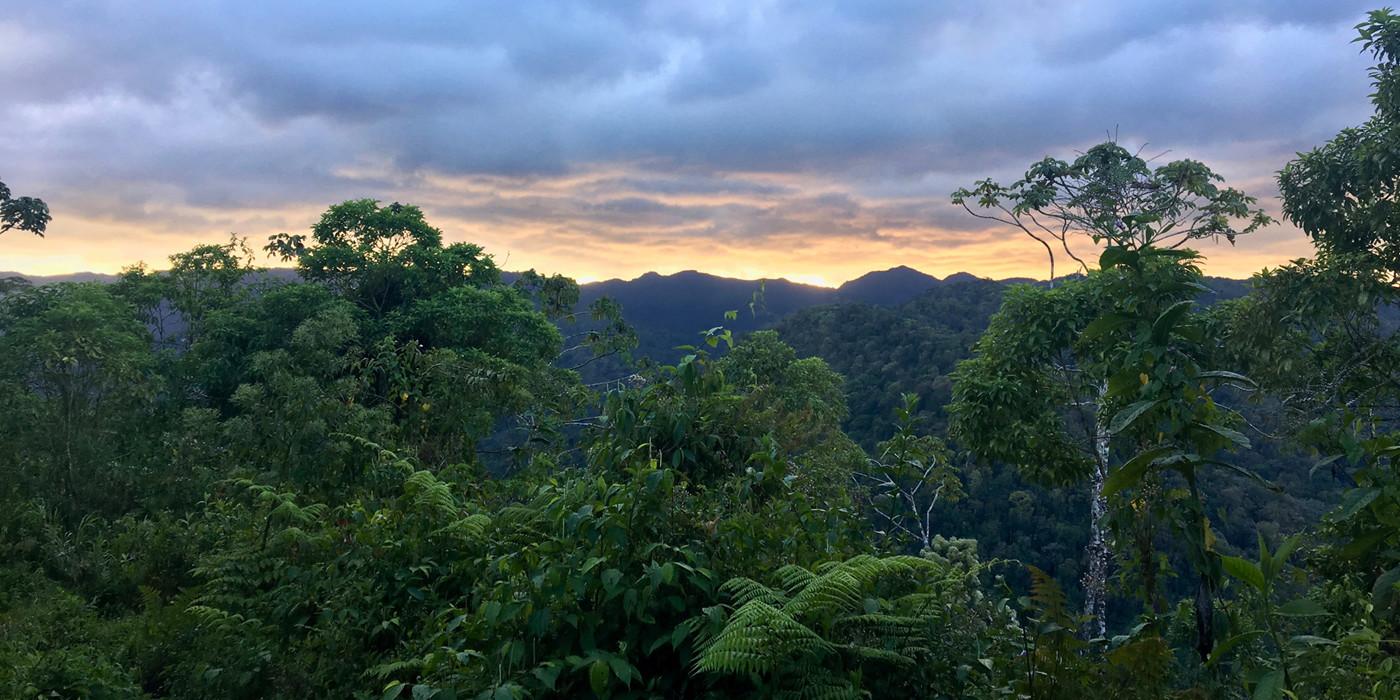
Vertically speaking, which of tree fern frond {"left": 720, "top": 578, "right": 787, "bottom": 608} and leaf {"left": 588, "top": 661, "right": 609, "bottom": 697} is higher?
tree fern frond {"left": 720, "top": 578, "right": 787, "bottom": 608}

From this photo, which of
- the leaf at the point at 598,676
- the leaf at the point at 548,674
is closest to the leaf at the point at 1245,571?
the leaf at the point at 598,676

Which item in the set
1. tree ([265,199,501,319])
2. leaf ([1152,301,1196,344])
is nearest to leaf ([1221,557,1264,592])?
leaf ([1152,301,1196,344])

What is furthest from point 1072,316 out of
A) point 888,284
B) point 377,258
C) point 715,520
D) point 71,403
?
point 888,284

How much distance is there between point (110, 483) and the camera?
8.40m

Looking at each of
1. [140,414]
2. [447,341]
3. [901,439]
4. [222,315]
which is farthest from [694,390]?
[222,315]

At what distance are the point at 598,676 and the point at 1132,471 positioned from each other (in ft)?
4.46

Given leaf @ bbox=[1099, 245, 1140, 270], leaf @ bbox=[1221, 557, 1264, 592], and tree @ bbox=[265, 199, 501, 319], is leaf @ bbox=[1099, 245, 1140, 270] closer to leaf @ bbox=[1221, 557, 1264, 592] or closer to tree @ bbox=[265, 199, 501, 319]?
leaf @ bbox=[1221, 557, 1264, 592]

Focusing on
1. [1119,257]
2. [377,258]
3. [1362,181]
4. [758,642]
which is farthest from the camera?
[377,258]

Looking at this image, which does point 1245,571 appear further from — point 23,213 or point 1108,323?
point 23,213

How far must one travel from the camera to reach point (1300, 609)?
116 cm

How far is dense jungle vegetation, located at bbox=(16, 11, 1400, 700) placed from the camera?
1.61m

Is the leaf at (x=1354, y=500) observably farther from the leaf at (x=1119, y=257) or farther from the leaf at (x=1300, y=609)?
the leaf at (x=1119, y=257)

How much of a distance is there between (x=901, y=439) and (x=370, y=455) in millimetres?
4184

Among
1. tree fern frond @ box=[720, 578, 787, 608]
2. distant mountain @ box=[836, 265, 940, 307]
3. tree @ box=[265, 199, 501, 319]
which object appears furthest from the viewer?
distant mountain @ box=[836, 265, 940, 307]
